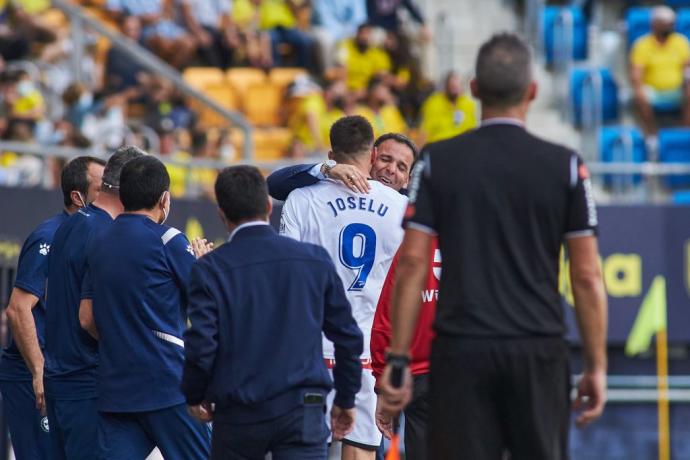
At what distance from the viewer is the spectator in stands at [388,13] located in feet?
65.2

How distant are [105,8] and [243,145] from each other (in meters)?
3.69

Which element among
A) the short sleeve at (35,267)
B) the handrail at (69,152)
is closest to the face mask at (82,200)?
the short sleeve at (35,267)

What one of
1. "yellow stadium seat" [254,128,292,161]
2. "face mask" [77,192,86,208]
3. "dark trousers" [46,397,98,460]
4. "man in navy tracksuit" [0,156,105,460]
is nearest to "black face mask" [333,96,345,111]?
"yellow stadium seat" [254,128,292,161]

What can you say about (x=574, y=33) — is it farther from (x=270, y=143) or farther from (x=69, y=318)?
(x=69, y=318)

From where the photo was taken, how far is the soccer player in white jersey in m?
8.11

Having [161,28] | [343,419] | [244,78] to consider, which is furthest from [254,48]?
[343,419]

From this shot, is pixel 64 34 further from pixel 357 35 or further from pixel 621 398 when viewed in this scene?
pixel 621 398

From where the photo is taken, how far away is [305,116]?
17422 mm

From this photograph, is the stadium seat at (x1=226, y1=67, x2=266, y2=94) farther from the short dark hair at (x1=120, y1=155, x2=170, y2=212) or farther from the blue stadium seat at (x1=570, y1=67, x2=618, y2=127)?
the short dark hair at (x1=120, y1=155, x2=170, y2=212)

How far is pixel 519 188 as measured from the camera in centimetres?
555

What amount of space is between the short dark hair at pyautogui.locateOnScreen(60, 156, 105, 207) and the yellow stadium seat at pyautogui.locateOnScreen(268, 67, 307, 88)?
10.4 metres

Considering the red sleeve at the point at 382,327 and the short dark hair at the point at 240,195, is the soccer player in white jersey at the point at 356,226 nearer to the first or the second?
the red sleeve at the point at 382,327

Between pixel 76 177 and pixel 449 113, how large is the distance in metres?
9.34

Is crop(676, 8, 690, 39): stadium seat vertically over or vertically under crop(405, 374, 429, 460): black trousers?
over
